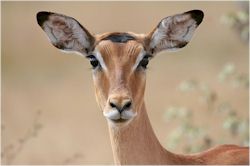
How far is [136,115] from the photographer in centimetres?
598

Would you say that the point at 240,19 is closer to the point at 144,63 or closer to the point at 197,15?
the point at 197,15

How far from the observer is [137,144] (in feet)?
20.3

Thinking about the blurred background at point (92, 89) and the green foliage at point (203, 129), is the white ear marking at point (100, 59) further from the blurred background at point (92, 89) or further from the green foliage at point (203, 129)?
the green foliage at point (203, 129)

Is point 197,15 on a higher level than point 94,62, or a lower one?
higher

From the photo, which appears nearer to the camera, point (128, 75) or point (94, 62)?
point (128, 75)

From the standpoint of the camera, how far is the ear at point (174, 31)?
6371mm

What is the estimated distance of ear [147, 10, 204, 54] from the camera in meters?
6.37

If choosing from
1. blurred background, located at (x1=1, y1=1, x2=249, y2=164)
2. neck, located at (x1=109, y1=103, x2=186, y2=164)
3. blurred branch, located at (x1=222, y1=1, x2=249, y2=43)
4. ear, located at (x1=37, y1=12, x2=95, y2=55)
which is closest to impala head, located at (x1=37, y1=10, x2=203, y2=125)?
ear, located at (x1=37, y1=12, x2=95, y2=55)

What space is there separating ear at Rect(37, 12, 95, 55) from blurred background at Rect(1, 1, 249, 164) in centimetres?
145

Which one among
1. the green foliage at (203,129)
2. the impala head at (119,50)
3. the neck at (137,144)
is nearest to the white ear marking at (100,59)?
the impala head at (119,50)

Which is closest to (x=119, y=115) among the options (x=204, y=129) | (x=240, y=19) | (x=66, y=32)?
(x=66, y=32)

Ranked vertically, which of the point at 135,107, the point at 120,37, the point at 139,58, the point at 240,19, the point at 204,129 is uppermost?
the point at 120,37

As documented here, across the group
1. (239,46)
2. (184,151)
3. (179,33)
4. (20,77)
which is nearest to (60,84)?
(20,77)

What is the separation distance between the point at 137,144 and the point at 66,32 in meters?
0.90
